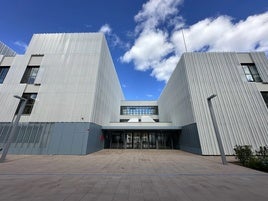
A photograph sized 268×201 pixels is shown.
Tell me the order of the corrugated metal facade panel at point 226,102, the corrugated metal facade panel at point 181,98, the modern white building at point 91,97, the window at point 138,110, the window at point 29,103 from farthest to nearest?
1. the window at point 138,110
2. the corrugated metal facade panel at point 181,98
3. the window at point 29,103
4. the modern white building at point 91,97
5. the corrugated metal facade panel at point 226,102

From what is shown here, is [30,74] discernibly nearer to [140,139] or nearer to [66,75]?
[66,75]

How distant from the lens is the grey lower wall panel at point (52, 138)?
13.3 metres

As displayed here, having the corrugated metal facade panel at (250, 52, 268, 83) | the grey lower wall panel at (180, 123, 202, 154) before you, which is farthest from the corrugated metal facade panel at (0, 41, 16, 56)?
the corrugated metal facade panel at (250, 52, 268, 83)

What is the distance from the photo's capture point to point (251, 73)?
16.9 metres

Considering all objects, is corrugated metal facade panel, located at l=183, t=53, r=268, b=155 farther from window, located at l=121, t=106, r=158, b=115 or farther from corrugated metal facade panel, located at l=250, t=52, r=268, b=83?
window, located at l=121, t=106, r=158, b=115

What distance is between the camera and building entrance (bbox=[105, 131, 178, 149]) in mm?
20594

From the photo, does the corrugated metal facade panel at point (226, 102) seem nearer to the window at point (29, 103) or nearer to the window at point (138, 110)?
the window at point (138, 110)

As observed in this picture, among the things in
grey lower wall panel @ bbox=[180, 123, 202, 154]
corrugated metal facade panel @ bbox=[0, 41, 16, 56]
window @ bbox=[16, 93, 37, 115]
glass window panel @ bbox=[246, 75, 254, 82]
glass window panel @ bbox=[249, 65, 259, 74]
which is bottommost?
grey lower wall panel @ bbox=[180, 123, 202, 154]

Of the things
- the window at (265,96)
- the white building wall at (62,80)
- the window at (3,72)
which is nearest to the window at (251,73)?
the window at (265,96)

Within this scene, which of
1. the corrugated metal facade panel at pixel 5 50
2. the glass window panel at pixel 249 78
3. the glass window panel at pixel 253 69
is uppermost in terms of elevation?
the corrugated metal facade panel at pixel 5 50

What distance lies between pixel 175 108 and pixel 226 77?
8.20m

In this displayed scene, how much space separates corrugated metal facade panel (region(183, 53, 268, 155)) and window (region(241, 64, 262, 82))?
113 cm

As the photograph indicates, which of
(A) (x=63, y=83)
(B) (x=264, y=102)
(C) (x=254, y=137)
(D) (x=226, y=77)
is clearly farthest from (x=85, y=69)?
(B) (x=264, y=102)

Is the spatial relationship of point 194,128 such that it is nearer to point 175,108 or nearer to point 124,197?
point 175,108
